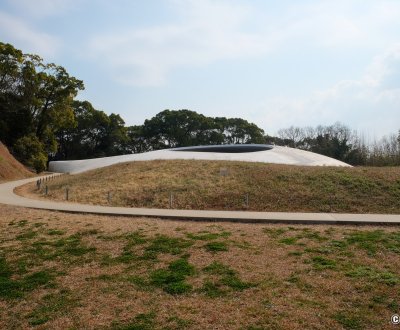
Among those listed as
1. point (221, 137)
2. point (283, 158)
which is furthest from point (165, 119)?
point (283, 158)

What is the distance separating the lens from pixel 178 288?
19.6 ft

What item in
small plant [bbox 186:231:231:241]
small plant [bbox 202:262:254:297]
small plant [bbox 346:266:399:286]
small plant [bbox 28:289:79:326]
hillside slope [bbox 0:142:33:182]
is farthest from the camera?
hillside slope [bbox 0:142:33:182]

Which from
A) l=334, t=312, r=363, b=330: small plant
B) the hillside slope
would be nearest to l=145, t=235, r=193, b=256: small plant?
l=334, t=312, r=363, b=330: small plant

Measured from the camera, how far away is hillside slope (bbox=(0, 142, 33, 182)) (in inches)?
1200

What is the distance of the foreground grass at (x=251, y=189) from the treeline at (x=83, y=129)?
20.9 meters

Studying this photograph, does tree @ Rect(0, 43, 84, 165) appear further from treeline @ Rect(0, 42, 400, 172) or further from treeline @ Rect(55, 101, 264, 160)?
treeline @ Rect(55, 101, 264, 160)

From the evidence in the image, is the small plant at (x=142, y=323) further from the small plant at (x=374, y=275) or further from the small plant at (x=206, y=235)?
the small plant at (x=206, y=235)

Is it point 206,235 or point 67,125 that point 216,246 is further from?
point 67,125

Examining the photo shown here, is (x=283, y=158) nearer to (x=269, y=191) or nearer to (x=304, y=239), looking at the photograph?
(x=269, y=191)

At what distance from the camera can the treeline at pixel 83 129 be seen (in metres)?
38.4

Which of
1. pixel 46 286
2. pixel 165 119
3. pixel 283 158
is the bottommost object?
pixel 46 286

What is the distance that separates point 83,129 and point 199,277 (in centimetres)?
5824

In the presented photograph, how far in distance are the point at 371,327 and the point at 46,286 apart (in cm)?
474

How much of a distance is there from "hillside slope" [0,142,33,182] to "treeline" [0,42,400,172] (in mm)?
2266
